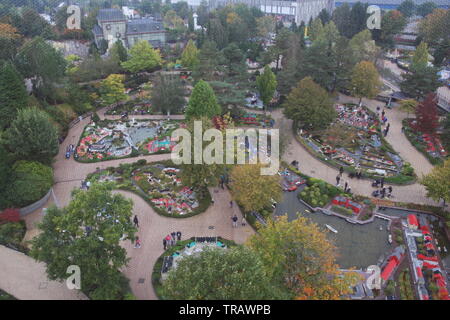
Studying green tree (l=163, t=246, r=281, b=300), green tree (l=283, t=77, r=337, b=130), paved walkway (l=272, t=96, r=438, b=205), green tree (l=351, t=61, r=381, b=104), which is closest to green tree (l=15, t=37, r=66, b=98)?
paved walkway (l=272, t=96, r=438, b=205)

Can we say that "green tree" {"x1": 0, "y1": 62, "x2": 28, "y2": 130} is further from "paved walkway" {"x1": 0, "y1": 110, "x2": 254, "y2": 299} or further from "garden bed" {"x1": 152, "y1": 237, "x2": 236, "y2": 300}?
"garden bed" {"x1": 152, "y1": 237, "x2": 236, "y2": 300}

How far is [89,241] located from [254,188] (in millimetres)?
10937

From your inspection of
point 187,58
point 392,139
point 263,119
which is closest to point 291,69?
point 263,119

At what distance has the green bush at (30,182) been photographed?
80.2 feet

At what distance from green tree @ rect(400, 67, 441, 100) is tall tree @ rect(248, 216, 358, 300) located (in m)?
32.7

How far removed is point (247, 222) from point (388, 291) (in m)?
9.75

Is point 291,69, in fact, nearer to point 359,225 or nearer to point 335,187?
point 335,187

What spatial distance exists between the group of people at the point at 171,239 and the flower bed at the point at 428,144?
24.5m

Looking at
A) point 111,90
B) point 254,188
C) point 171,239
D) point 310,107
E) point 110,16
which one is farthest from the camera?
point 110,16

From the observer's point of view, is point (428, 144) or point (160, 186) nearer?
point (160, 186)

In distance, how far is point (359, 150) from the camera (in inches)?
1329

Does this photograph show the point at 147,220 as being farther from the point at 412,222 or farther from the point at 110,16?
the point at 110,16

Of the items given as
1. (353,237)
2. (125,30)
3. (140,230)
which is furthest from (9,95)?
(125,30)

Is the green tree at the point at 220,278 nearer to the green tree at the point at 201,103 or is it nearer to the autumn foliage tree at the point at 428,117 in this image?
the green tree at the point at 201,103
